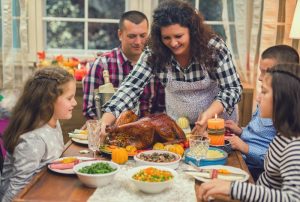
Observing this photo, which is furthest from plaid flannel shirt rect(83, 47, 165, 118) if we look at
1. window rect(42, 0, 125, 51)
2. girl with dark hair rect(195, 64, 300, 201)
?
girl with dark hair rect(195, 64, 300, 201)

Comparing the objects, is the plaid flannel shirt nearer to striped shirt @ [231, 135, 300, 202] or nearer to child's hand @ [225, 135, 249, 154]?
child's hand @ [225, 135, 249, 154]

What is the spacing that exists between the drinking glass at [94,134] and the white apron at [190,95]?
1.78 ft

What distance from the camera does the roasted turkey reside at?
1.83 metres

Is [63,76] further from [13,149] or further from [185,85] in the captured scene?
[185,85]

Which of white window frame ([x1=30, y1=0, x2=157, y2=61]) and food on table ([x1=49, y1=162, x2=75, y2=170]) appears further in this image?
white window frame ([x1=30, y1=0, x2=157, y2=61])

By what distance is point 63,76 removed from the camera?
6.31 feet

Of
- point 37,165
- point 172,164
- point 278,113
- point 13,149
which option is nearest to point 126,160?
point 172,164

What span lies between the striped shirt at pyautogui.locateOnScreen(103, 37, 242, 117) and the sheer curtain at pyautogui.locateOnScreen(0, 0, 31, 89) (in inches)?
74.9

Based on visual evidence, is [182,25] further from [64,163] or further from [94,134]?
[64,163]

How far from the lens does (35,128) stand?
1.79m

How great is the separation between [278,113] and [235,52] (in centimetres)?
246

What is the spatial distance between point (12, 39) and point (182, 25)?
2204 millimetres

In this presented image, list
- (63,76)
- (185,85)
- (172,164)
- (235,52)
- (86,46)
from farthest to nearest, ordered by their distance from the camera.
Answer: (86,46) → (235,52) → (185,85) → (63,76) → (172,164)

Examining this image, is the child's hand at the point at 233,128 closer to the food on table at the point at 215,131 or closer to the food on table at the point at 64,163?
the food on table at the point at 215,131
